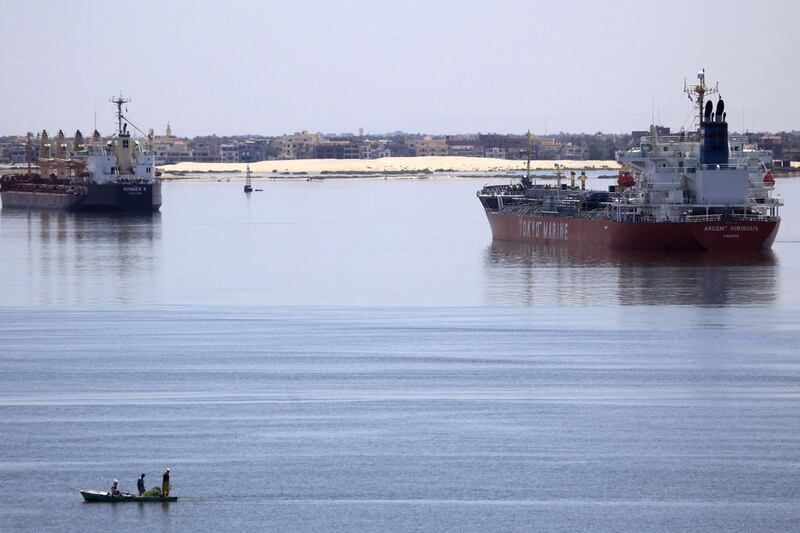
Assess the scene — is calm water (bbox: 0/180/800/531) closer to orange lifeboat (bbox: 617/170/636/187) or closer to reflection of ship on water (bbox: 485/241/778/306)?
reflection of ship on water (bbox: 485/241/778/306)

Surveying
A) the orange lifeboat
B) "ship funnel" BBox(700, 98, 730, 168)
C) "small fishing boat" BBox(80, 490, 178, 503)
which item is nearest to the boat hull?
the orange lifeboat

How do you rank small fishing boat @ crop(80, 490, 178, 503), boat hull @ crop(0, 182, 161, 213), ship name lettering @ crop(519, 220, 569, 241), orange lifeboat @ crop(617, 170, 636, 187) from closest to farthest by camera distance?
small fishing boat @ crop(80, 490, 178, 503)
orange lifeboat @ crop(617, 170, 636, 187)
ship name lettering @ crop(519, 220, 569, 241)
boat hull @ crop(0, 182, 161, 213)

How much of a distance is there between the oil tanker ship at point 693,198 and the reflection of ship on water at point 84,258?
22.8 meters

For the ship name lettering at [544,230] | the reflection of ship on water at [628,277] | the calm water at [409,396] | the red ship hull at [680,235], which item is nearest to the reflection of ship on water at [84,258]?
the calm water at [409,396]

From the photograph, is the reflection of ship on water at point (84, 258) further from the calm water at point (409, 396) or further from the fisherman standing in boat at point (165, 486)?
the fisherman standing in boat at point (165, 486)

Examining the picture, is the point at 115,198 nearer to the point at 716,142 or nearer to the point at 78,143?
the point at 78,143

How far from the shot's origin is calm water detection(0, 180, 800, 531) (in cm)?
2747

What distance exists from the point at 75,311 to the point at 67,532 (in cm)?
2783

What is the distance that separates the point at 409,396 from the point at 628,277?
29525 millimetres

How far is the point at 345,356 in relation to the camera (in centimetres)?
4234

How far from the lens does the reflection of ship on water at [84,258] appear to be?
59.6m

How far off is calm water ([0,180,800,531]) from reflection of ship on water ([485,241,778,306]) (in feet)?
0.94

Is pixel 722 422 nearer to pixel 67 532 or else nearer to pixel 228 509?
pixel 228 509

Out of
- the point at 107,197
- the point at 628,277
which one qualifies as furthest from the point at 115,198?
the point at 628,277
